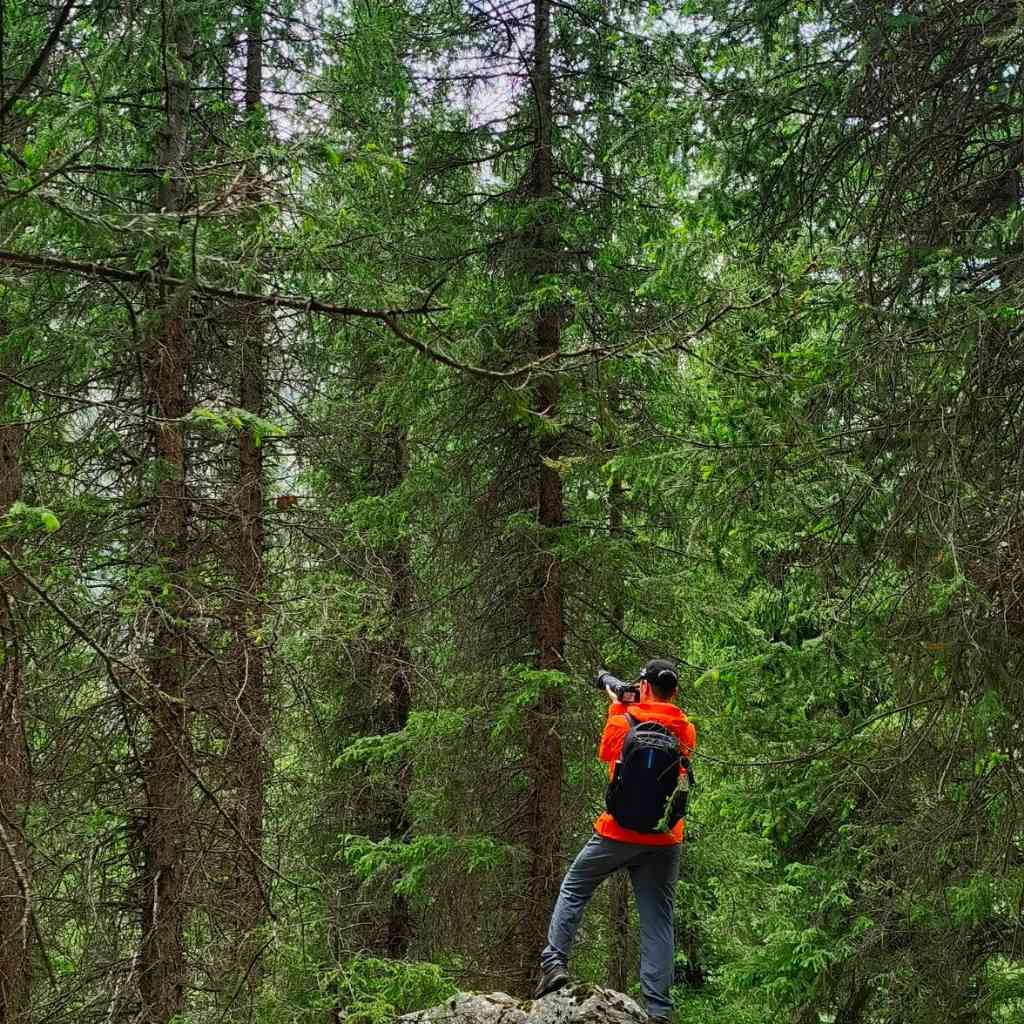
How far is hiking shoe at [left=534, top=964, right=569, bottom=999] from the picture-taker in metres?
6.12

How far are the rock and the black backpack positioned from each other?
924 mm

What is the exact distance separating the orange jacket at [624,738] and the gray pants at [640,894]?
2.7 inches

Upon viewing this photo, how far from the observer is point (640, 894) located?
6.44 meters

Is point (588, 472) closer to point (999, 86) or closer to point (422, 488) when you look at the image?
point (422, 488)

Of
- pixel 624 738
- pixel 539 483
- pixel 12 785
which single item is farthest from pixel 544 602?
pixel 12 785

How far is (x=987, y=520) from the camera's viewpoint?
20.1 ft

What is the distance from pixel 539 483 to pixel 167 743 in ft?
12.4

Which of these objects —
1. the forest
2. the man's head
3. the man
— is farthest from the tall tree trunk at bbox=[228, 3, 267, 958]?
the man's head

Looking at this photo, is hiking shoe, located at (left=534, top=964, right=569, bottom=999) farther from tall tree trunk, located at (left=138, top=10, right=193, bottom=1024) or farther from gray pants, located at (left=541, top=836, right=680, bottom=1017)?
tall tree trunk, located at (left=138, top=10, right=193, bottom=1024)

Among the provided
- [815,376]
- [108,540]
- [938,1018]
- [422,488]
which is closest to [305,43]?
[422,488]

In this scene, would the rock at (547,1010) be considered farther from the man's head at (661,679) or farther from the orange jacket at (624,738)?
the man's head at (661,679)

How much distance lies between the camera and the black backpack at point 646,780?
6078 millimetres

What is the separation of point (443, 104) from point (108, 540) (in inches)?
193

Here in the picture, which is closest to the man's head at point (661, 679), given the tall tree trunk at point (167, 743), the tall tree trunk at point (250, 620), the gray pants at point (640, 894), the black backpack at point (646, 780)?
the black backpack at point (646, 780)
